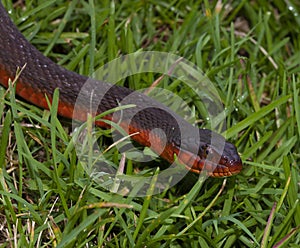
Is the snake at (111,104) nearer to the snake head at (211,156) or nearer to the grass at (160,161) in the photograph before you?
the snake head at (211,156)

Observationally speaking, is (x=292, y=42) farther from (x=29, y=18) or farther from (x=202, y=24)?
(x=29, y=18)

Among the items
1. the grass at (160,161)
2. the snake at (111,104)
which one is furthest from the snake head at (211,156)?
the grass at (160,161)

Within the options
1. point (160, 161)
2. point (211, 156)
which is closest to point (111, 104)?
point (160, 161)

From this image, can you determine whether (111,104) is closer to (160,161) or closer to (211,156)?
(160,161)

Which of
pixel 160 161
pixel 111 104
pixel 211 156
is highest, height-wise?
pixel 111 104

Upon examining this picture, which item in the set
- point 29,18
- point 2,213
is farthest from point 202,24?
point 2,213
